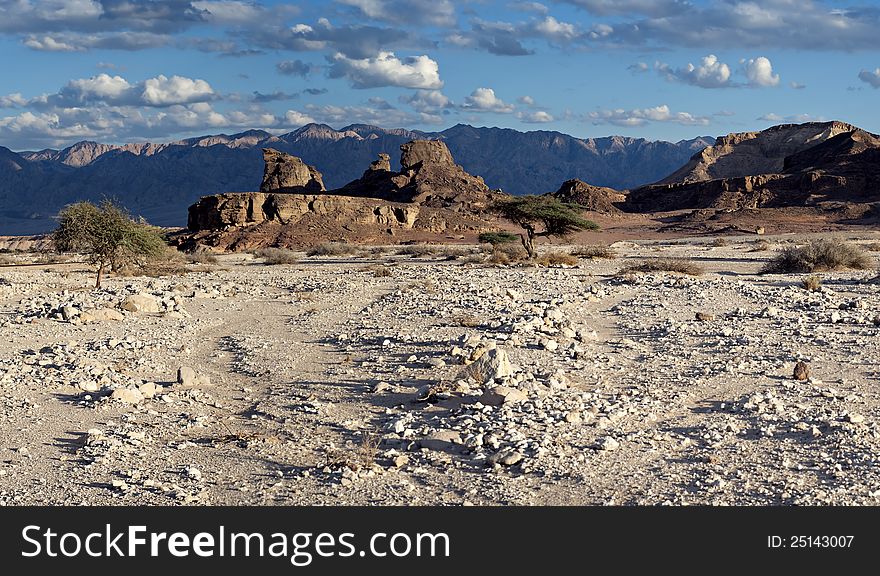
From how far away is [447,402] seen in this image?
9.93 m

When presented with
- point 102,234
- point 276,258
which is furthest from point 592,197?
point 102,234

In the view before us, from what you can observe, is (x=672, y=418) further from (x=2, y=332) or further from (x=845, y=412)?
(x=2, y=332)

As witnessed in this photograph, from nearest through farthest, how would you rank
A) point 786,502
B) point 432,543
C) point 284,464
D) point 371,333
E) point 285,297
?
point 432,543
point 786,502
point 284,464
point 371,333
point 285,297

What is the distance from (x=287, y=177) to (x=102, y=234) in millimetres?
57331

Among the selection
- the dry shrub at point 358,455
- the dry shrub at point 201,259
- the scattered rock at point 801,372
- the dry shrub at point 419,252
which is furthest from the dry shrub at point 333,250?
the dry shrub at point 358,455

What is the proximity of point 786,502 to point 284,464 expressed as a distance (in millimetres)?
4225

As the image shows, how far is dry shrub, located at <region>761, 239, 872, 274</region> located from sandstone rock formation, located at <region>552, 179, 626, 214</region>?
184 feet

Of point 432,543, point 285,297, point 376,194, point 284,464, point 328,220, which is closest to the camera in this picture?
point 432,543

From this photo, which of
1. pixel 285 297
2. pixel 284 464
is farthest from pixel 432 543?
pixel 285 297

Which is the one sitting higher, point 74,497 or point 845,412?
point 845,412

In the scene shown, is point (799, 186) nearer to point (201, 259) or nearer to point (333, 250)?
point (333, 250)

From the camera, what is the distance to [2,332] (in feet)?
52.0

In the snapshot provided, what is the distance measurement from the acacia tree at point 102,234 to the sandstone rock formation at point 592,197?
5831cm

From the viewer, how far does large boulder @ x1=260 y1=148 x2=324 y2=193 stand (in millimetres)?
84062
